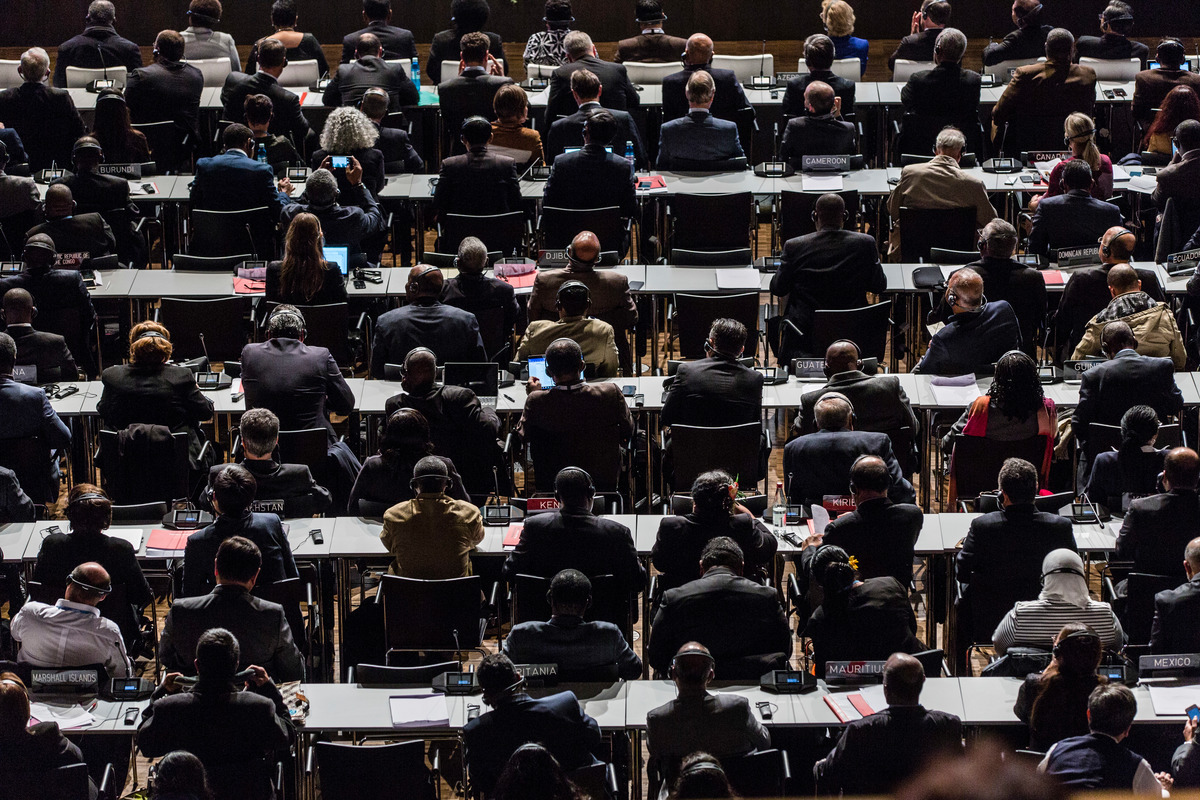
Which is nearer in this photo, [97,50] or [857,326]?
[857,326]

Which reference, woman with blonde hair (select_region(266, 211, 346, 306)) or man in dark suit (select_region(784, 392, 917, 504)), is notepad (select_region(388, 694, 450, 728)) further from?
woman with blonde hair (select_region(266, 211, 346, 306))

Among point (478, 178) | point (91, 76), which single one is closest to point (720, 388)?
point (478, 178)

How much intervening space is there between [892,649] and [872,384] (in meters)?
1.69

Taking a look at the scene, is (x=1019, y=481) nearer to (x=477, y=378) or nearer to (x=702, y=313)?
(x=702, y=313)

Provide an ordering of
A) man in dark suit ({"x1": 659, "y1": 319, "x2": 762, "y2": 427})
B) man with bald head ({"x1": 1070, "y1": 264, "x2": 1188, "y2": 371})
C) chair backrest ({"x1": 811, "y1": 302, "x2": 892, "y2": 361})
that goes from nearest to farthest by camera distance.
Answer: man in dark suit ({"x1": 659, "y1": 319, "x2": 762, "y2": 427})
man with bald head ({"x1": 1070, "y1": 264, "x2": 1188, "y2": 371})
chair backrest ({"x1": 811, "y1": 302, "x2": 892, "y2": 361})

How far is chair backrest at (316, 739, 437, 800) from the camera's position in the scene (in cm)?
523

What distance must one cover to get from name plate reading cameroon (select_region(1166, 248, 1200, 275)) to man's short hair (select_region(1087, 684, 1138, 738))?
4.46m

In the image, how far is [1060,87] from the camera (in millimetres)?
10609

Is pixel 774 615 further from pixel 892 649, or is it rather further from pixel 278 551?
pixel 278 551

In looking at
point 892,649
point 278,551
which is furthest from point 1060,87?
point 278,551

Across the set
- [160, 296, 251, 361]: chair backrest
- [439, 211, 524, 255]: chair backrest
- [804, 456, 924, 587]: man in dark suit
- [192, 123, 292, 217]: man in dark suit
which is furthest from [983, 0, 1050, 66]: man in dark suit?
[804, 456, 924, 587]: man in dark suit

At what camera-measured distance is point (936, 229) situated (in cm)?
923

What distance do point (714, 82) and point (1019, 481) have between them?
193 inches

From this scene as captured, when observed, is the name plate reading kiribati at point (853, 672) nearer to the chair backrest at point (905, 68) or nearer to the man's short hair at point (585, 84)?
the man's short hair at point (585, 84)
